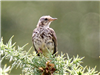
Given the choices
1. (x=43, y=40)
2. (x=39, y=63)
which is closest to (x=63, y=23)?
(x=43, y=40)

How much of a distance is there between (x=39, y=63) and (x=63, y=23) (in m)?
9.20

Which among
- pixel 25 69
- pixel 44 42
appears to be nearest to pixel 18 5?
pixel 44 42

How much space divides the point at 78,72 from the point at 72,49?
9.59m

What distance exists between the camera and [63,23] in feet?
37.9

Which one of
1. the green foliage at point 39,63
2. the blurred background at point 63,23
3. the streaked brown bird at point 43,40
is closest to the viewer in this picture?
the green foliage at point 39,63

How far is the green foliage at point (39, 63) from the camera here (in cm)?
215

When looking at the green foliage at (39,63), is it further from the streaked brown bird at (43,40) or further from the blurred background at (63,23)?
the blurred background at (63,23)

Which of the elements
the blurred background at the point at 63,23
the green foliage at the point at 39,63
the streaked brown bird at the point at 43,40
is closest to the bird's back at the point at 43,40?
the streaked brown bird at the point at 43,40

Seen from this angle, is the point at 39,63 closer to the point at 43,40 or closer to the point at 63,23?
the point at 43,40

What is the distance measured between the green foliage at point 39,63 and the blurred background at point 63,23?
7.19 m

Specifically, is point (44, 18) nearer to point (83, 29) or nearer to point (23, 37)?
point (23, 37)

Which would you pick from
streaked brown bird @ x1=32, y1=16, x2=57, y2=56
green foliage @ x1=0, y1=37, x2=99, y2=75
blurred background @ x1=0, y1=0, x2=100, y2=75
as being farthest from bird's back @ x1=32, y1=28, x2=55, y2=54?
blurred background @ x1=0, y1=0, x2=100, y2=75

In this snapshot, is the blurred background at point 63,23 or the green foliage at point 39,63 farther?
the blurred background at point 63,23

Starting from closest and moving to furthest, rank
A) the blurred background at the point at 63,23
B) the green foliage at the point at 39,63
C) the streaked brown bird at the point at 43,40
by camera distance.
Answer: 1. the green foliage at the point at 39,63
2. the streaked brown bird at the point at 43,40
3. the blurred background at the point at 63,23
